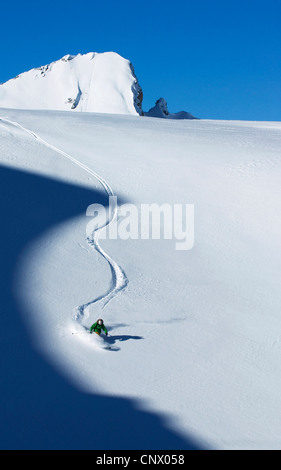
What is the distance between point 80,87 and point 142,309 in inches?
4098

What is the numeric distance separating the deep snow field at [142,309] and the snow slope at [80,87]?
265 ft

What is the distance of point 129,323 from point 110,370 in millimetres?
1321

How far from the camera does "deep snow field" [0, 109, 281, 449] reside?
520cm

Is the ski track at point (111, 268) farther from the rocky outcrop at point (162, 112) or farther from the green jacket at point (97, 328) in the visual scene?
the rocky outcrop at point (162, 112)

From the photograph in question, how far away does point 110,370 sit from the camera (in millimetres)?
6074

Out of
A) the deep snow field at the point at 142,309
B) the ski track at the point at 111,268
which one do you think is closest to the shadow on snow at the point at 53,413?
the deep snow field at the point at 142,309

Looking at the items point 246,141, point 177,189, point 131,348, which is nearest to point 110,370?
point 131,348

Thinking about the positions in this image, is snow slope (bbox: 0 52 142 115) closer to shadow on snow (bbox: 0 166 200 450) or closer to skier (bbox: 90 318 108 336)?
skier (bbox: 90 318 108 336)

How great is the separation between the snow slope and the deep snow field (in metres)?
80.8

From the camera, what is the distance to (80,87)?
347ft

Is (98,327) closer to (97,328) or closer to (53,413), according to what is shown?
(97,328)

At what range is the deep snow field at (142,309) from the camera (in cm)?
520

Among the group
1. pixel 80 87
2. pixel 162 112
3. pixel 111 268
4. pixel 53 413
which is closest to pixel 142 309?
pixel 111 268
